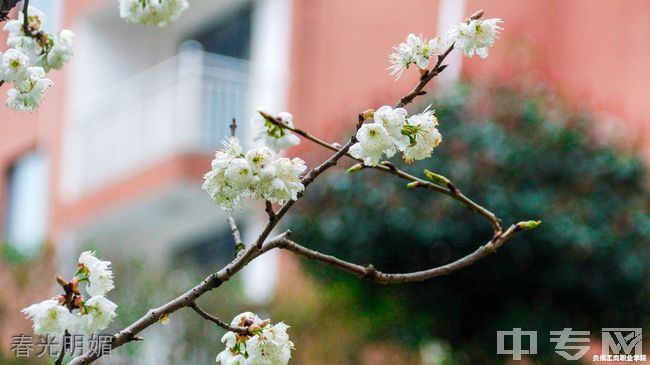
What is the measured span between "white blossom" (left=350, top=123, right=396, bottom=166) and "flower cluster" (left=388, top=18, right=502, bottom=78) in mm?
188

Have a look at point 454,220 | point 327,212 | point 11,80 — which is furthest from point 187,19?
point 11,80

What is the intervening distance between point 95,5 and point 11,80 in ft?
29.6

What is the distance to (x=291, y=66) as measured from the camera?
33.2 ft

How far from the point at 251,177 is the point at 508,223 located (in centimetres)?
441

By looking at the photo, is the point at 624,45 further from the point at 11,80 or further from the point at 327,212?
the point at 11,80

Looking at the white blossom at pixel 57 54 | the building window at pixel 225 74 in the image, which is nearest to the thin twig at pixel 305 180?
the white blossom at pixel 57 54

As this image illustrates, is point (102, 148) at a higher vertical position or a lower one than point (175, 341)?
higher

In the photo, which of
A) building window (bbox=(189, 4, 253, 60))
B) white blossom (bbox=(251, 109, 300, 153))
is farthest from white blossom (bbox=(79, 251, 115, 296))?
building window (bbox=(189, 4, 253, 60))

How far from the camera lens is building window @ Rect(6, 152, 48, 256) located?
1255cm

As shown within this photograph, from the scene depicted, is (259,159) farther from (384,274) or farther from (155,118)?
(155,118)

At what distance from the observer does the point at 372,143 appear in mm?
2297

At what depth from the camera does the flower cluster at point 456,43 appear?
2.45 meters

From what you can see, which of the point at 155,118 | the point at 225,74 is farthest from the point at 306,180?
the point at 155,118

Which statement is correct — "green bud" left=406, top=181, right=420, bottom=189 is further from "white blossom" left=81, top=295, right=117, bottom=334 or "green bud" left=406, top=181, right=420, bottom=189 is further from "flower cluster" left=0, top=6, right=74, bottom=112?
"flower cluster" left=0, top=6, right=74, bottom=112
